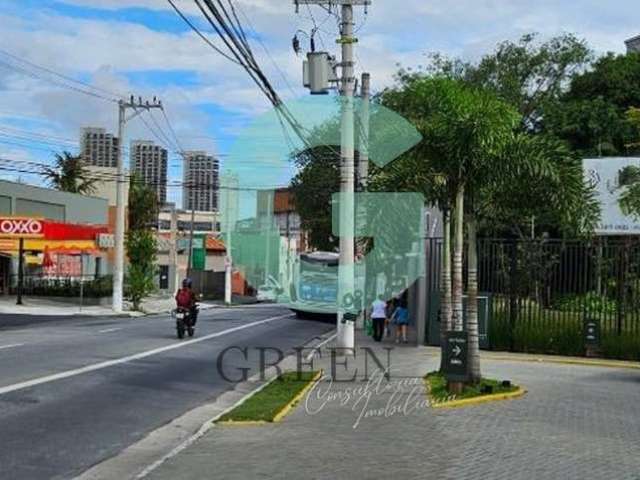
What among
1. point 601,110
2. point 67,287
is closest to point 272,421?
point 601,110

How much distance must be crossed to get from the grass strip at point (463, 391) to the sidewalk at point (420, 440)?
264mm

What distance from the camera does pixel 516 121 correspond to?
13.4 meters

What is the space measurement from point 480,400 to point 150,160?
1908 inches

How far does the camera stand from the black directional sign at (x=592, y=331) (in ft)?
68.2

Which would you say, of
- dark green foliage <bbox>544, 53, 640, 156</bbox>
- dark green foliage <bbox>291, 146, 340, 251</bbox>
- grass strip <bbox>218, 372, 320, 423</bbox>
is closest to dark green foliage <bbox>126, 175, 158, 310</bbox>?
dark green foliage <bbox>291, 146, 340, 251</bbox>

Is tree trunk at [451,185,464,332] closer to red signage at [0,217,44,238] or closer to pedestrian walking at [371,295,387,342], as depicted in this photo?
pedestrian walking at [371,295,387,342]

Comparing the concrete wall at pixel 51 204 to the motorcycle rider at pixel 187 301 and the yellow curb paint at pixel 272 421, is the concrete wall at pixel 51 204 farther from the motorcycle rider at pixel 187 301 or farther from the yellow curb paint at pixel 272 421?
the yellow curb paint at pixel 272 421

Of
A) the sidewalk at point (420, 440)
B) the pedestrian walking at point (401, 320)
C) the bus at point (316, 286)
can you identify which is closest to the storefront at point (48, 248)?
the bus at point (316, 286)

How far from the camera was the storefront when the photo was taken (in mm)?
41531

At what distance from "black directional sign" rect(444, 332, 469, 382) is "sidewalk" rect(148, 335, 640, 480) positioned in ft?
2.04

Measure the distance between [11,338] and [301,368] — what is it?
9.85 metres

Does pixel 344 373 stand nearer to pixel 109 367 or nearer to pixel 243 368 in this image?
pixel 243 368

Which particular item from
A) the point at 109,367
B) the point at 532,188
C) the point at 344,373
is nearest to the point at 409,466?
the point at 532,188

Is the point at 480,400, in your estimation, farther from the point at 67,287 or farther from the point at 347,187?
the point at 67,287
